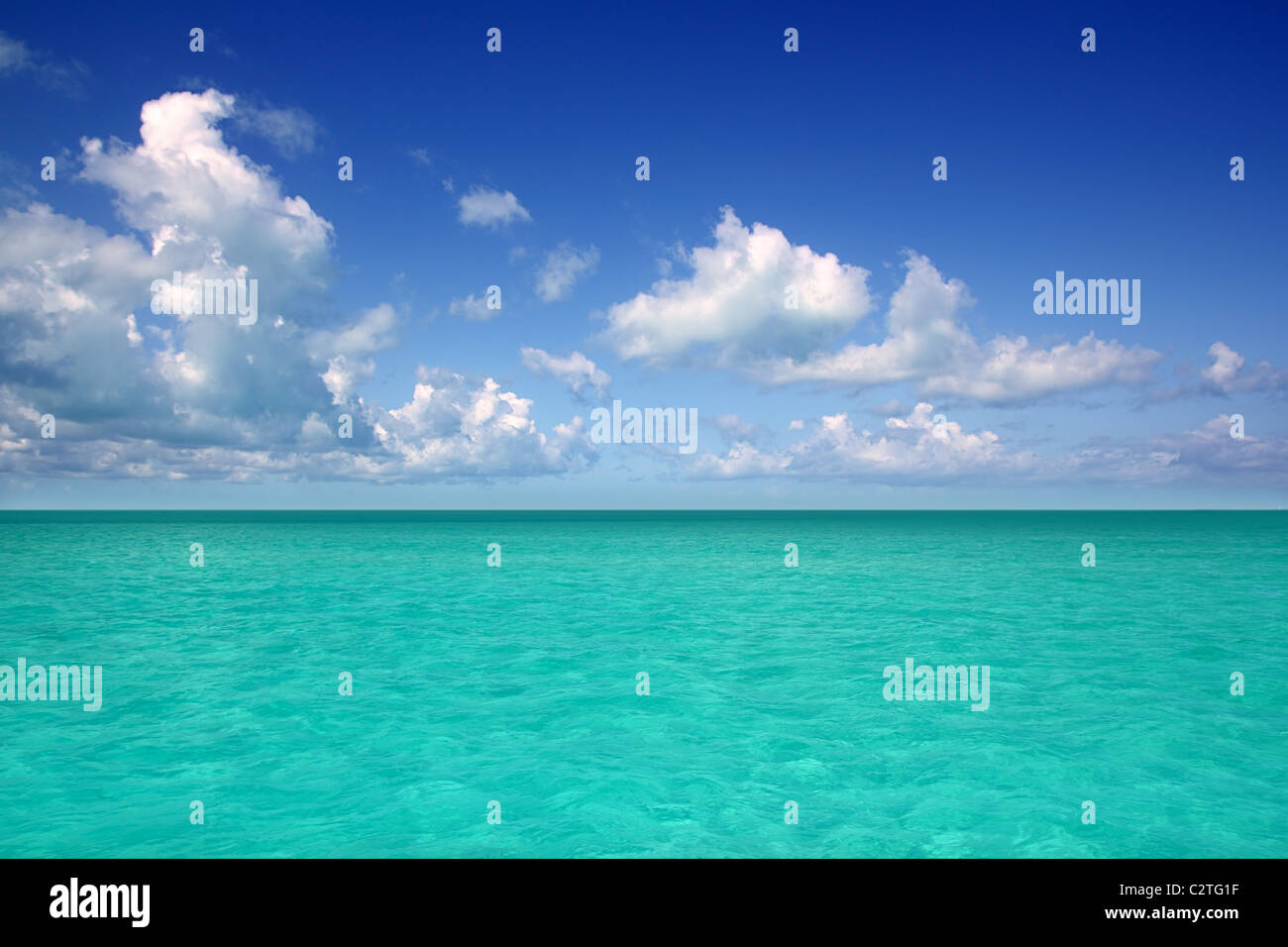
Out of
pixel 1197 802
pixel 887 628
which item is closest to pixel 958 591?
pixel 887 628

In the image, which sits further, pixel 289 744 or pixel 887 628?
pixel 887 628

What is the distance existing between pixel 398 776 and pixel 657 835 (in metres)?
5.34

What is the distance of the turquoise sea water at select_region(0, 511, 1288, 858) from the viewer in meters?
10.3

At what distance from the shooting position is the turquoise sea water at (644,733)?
10.3 metres

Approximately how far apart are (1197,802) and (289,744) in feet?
56.5

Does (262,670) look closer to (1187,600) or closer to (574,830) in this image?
(574,830)

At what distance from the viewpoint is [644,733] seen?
584 inches

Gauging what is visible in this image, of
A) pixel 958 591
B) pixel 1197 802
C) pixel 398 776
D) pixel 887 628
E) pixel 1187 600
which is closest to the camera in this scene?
pixel 1197 802

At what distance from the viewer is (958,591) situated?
3891 centimetres
